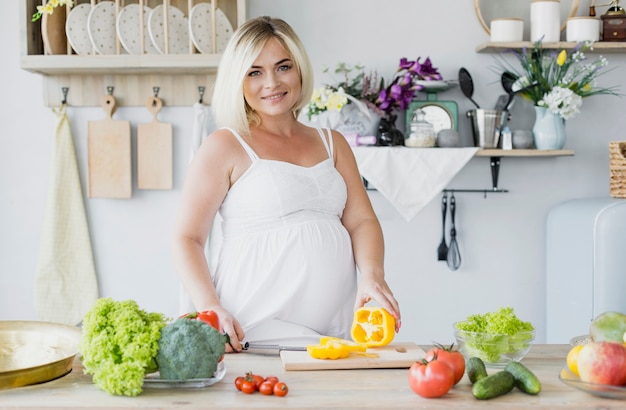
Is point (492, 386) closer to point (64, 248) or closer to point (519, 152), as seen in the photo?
point (519, 152)

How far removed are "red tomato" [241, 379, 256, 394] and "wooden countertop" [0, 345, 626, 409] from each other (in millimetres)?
10

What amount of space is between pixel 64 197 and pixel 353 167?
1618 mm

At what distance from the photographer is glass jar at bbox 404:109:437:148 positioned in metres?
3.17

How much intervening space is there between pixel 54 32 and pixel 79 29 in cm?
10

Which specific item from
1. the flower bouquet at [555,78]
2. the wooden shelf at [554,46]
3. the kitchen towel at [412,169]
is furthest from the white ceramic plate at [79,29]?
the flower bouquet at [555,78]

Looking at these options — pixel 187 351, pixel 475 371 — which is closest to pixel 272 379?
pixel 187 351

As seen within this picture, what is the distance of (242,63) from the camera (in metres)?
1.94

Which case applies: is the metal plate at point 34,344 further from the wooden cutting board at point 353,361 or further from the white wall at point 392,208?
the white wall at point 392,208

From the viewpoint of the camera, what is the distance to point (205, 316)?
5.17 feet

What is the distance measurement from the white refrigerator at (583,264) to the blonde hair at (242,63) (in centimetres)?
151

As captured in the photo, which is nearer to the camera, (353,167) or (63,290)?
(353,167)

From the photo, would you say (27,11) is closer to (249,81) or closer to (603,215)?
(249,81)

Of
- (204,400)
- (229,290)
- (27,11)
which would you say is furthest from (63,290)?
(204,400)

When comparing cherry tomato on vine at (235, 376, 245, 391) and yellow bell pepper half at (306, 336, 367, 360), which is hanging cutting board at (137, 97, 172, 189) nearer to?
yellow bell pepper half at (306, 336, 367, 360)
